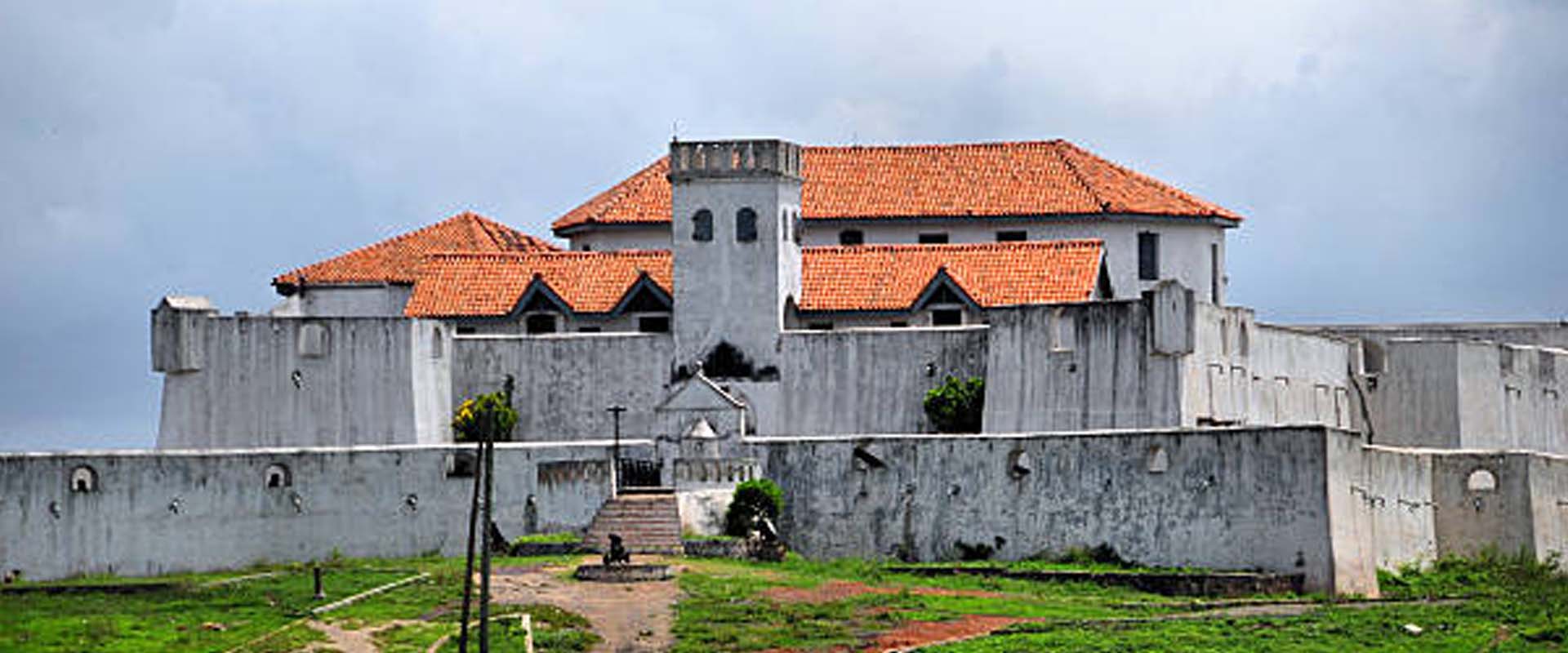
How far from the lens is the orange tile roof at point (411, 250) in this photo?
8669cm

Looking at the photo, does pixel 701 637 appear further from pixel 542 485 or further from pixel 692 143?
pixel 692 143

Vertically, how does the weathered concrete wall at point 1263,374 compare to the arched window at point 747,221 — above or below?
below

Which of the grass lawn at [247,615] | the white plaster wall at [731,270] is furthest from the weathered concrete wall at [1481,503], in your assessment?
the grass lawn at [247,615]

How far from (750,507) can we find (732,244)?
10.1 m

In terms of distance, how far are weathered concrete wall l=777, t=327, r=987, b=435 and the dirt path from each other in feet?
47.4

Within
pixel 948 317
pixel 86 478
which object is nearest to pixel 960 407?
pixel 948 317

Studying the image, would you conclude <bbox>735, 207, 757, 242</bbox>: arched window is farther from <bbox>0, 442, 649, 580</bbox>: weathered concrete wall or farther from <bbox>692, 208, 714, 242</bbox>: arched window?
<bbox>0, 442, 649, 580</bbox>: weathered concrete wall

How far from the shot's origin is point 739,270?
260 ft

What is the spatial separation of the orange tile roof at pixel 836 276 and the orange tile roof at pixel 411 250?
189 cm

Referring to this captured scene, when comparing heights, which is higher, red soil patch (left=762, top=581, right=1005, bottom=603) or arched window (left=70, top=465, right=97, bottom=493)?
arched window (left=70, top=465, right=97, bottom=493)

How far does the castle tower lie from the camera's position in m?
78.8

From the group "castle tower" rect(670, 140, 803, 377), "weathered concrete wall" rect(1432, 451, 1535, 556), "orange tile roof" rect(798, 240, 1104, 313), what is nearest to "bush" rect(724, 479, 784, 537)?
"castle tower" rect(670, 140, 803, 377)

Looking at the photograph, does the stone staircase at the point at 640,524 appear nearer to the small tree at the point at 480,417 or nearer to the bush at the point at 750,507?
the bush at the point at 750,507

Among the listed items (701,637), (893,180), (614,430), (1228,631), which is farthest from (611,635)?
(893,180)
